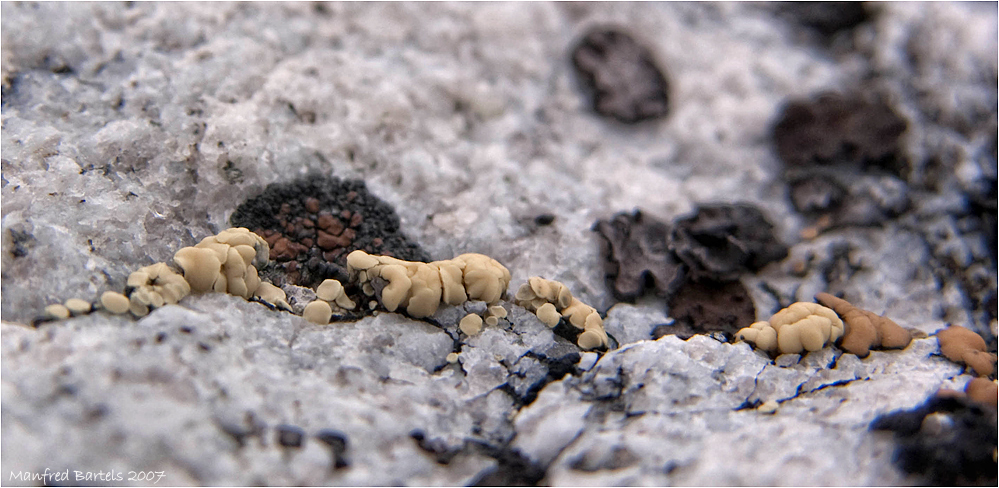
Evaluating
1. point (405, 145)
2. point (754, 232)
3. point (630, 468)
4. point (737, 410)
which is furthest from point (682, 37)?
point (630, 468)

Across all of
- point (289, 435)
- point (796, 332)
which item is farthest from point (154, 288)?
point (796, 332)

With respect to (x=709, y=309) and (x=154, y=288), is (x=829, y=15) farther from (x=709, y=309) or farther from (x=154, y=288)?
(x=154, y=288)

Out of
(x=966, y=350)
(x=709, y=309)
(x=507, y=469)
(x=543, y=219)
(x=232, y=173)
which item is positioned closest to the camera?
(x=507, y=469)

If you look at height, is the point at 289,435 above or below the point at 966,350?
below

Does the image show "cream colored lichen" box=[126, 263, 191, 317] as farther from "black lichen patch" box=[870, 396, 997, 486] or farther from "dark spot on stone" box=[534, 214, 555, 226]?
"black lichen patch" box=[870, 396, 997, 486]

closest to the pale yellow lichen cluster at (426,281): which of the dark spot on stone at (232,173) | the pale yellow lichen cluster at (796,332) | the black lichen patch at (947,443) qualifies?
the dark spot on stone at (232,173)

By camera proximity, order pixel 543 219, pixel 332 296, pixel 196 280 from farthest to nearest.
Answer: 1. pixel 543 219
2. pixel 332 296
3. pixel 196 280

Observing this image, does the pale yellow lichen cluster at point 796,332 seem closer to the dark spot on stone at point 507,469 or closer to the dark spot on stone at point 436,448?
the dark spot on stone at point 507,469

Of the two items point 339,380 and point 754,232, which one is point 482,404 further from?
point 754,232
